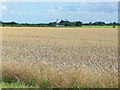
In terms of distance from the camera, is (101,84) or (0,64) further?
(0,64)

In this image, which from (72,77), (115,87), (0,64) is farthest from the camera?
(0,64)

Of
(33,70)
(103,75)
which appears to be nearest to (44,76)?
(33,70)

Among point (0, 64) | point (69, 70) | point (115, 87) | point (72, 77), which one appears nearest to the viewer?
point (115, 87)

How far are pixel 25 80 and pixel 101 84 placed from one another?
219 cm

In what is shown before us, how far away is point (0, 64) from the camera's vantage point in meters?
8.96

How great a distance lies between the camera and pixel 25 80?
25.1 ft

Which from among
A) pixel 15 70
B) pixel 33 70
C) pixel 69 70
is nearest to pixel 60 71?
pixel 69 70

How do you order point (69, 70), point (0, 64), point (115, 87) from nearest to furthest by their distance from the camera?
point (115, 87) → point (69, 70) → point (0, 64)

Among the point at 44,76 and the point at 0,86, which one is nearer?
the point at 0,86

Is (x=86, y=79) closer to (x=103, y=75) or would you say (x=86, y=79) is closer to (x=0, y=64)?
(x=103, y=75)

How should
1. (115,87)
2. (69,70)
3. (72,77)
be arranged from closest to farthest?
(115,87) → (72,77) → (69,70)

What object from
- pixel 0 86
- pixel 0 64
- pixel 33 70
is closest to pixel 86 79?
pixel 33 70

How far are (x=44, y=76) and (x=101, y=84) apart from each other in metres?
1.63

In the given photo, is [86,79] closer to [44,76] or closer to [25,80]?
[44,76]
